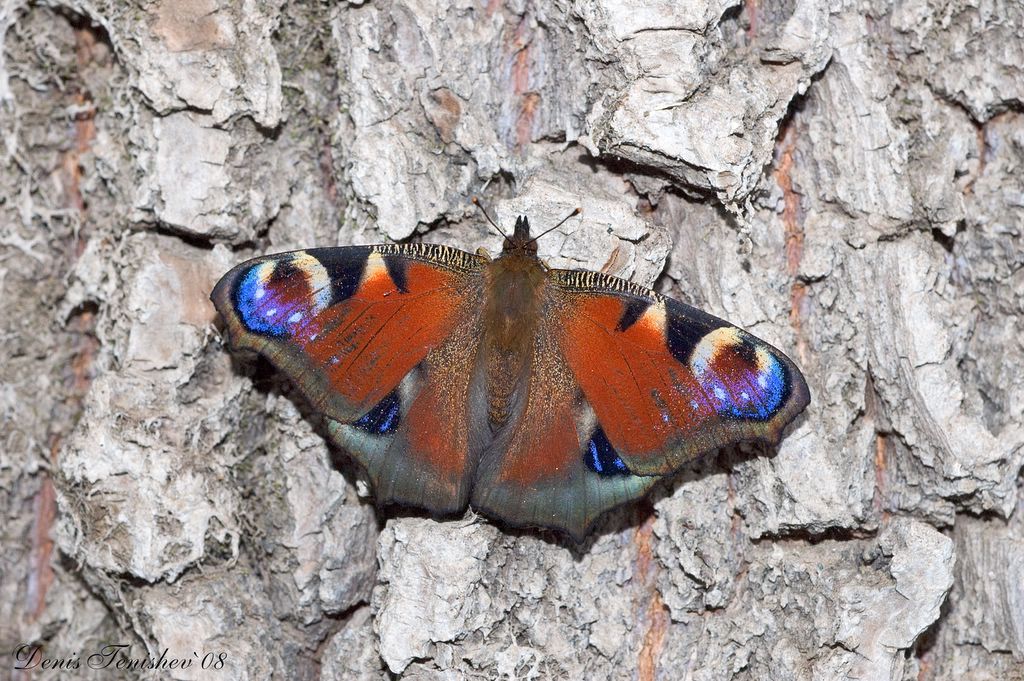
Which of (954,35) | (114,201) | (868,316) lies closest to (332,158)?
(114,201)

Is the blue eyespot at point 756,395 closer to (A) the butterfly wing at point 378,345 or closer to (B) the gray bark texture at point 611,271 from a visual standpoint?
(B) the gray bark texture at point 611,271

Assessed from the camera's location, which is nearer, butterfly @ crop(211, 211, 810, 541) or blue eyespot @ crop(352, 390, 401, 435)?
butterfly @ crop(211, 211, 810, 541)

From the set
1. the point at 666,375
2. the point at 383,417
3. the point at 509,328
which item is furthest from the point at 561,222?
the point at 383,417

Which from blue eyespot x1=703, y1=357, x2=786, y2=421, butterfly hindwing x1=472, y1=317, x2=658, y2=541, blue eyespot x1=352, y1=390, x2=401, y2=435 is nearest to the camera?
blue eyespot x1=703, y1=357, x2=786, y2=421

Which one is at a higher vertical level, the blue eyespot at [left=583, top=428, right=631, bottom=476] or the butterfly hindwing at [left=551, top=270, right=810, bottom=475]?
the butterfly hindwing at [left=551, top=270, right=810, bottom=475]

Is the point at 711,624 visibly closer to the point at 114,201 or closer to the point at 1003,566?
the point at 1003,566

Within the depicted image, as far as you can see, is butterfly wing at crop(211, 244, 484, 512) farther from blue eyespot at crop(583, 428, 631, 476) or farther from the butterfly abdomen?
blue eyespot at crop(583, 428, 631, 476)

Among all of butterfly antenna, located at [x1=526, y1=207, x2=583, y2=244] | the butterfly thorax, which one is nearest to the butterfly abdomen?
the butterfly thorax
